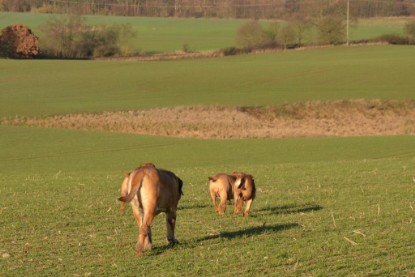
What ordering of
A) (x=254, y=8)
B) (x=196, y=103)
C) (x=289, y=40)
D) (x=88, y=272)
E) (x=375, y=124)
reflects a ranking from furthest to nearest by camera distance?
(x=254, y=8)
(x=289, y=40)
(x=196, y=103)
(x=375, y=124)
(x=88, y=272)

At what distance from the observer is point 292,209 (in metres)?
15.2

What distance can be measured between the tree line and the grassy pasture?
206 ft

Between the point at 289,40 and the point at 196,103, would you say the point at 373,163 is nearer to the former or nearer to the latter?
the point at 196,103

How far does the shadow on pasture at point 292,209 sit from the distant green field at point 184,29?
91.2 m

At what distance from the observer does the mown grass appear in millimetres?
10141

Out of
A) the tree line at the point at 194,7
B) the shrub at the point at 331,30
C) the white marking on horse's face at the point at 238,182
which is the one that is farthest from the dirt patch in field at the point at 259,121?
the tree line at the point at 194,7

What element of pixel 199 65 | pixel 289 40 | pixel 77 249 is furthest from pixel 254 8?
pixel 77 249

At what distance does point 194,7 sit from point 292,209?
154 m

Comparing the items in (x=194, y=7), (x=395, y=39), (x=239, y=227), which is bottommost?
(x=395, y=39)

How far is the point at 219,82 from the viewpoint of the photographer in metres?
66.4

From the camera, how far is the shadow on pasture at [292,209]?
14.9m

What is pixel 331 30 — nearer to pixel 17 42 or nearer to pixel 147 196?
pixel 17 42

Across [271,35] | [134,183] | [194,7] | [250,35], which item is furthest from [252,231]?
[194,7]

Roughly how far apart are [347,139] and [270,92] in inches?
807
